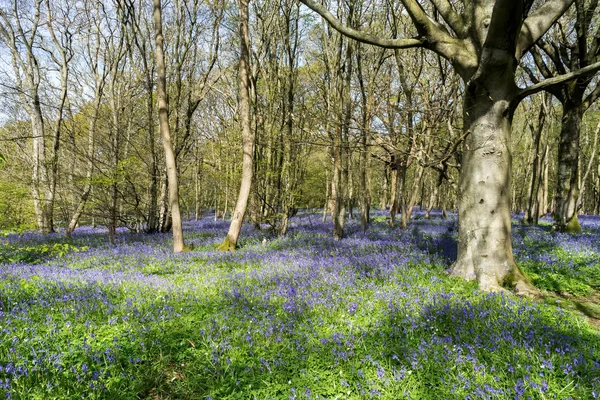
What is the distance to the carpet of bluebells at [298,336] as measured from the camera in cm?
289

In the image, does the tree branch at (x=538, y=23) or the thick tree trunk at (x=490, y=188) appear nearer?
the thick tree trunk at (x=490, y=188)

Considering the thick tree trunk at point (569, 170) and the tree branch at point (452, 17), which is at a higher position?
the tree branch at point (452, 17)

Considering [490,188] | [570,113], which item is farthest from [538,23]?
[570,113]

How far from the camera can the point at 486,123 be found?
216 inches

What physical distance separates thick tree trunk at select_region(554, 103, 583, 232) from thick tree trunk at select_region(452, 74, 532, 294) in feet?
25.6

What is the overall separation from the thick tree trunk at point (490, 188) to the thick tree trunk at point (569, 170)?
781 cm

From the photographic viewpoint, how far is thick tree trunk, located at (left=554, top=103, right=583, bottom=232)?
10.8 m

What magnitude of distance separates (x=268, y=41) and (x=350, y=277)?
12.8m

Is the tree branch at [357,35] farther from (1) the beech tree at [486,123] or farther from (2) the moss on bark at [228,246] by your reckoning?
(2) the moss on bark at [228,246]

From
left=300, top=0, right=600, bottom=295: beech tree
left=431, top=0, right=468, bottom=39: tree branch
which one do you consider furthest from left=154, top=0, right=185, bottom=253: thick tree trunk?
left=431, top=0, right=468, bottom=39: tree branch

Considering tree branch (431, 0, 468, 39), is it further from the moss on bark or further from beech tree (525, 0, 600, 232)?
the moss on bark

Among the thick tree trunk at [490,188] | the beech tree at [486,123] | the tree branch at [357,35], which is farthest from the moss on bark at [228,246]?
the tree branch at [357,35]

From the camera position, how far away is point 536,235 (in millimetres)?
10008

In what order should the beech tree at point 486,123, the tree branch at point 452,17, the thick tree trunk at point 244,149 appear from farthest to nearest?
the thick tree trunk at point 244,149
the tree branch at point 452,17
the beech tree at point 486,123
